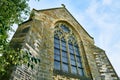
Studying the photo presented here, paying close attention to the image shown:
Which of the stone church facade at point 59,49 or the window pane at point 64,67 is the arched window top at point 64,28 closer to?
the stone church facade at point 59,49

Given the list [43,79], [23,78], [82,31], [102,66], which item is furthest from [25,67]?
[82,31]

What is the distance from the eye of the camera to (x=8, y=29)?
552cm

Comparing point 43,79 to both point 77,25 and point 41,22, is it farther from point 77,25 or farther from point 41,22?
point 77,25

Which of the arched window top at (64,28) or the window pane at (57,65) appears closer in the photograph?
the window pane at (57,65)

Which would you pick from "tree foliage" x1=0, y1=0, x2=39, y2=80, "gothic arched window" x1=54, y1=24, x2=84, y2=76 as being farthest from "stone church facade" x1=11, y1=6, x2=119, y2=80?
"tree foliage" x1=0, y1=0, x2=39, y2=80

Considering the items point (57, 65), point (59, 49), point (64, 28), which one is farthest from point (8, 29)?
point (64, 28)

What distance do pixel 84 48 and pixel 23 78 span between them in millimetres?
5820

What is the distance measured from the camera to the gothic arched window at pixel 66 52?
9242 mm

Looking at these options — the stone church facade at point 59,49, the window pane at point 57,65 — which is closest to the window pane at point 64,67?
the stone church facade at point 59,49

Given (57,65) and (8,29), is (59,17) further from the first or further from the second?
(8,29)

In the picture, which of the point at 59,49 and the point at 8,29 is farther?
the point at 59,49

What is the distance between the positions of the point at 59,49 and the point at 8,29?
4.81 meters

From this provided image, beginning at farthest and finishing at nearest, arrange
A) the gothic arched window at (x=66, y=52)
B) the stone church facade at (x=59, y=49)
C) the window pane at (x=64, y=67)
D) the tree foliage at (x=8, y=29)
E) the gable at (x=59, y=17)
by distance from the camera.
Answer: the gable at (x=59, y=17) → the gothic arched window at (x=66, y=52) → the window pane at (x=64, y=67) → the stone church facade at (x=59, y=49) → the tree foliage at (x=8, y=29)

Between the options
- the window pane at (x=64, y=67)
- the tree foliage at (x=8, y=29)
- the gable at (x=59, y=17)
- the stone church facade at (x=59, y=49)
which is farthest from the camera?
the gable at (x=59, y=17)
